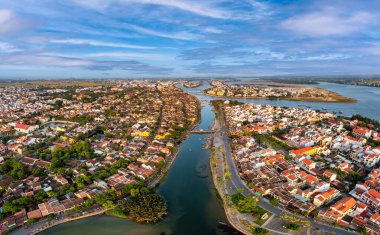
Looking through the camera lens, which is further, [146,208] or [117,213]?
[117,213]

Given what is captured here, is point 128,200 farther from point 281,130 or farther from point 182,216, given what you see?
point 281,130

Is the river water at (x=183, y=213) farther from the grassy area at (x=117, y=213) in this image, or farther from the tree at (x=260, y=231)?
the tree at (x=260, y=231)

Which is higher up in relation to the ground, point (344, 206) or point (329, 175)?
point (329, 175)

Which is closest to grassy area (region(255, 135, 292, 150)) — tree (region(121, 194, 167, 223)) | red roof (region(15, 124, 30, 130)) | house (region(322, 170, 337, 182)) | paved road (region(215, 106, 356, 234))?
paved road (region(215, 106, 356, 234))

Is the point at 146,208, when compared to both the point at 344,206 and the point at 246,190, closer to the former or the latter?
the point at 246,190

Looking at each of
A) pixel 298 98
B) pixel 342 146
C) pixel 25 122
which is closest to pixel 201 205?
pixel 342 146

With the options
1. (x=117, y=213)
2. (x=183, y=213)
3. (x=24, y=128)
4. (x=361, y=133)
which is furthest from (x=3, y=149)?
(x=361, y=133)

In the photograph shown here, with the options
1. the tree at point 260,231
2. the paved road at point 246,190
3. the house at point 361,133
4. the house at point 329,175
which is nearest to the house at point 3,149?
the paved road at point 246,190

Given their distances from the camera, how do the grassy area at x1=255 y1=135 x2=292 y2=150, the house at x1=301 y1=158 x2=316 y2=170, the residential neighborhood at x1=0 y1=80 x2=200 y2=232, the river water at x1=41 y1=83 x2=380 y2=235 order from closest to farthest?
1. the river water at x1=41 y1=83 x2=380 y2=235
2. the residential neighborhood at x1=0 y1=80 x2=200 y2=232
3. the house at x1=301 y1=158 x2=316 y2=170
4. the grassy area at x1=255 y1=135 x2=292 y2=150

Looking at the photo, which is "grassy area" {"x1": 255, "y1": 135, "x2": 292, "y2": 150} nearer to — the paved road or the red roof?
the paved road

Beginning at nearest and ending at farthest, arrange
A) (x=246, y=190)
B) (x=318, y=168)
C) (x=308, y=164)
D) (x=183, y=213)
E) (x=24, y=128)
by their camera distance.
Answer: (x=183, y=213) → (x=246, y=190) → (x=308, y=164) → (x=318, y=168) → (x=24, y=128)

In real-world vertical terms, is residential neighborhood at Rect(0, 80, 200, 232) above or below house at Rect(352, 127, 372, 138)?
below
